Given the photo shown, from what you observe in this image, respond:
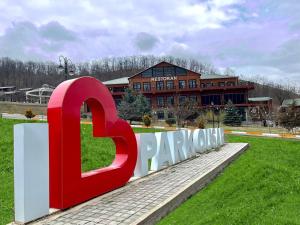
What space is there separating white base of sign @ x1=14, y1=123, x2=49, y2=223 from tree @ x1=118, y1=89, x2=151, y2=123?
140ft

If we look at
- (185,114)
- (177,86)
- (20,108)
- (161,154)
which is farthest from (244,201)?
(177,86)

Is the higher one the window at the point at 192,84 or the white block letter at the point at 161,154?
the window at the point at 192,84

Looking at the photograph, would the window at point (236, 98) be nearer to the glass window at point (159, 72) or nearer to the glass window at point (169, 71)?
the glass window at point (169, 71)

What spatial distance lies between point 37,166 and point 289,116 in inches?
1585

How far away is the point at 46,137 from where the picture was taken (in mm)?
A: 6848

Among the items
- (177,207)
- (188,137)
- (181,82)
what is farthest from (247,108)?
(177,207)

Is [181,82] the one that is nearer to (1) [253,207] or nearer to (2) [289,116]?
(2) [289,116]

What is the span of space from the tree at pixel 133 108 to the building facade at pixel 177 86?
47.1 feet

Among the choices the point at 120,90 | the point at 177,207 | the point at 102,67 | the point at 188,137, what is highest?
the point at 102,67

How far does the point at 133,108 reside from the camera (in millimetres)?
51594

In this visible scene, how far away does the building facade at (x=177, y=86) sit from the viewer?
2677 inches

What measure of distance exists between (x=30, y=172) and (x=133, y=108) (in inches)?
1780

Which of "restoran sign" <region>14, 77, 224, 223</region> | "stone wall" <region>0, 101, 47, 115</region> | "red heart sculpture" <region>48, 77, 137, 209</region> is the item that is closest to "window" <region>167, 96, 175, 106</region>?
"stone wall" <region>0, 101, 47, 115</region>

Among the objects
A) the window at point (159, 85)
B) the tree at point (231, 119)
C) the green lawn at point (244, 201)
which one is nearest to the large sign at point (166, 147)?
the green lawn at point (244, 201)
